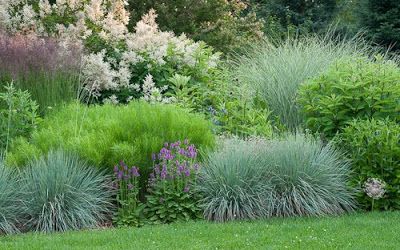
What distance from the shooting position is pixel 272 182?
7.02 m

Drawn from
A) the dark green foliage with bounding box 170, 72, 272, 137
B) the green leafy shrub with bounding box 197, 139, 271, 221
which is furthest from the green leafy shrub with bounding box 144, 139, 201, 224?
the dark green foliage with bounding box 170, 72, 272, 137

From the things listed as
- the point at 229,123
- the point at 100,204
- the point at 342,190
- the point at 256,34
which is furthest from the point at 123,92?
the point at 256,34

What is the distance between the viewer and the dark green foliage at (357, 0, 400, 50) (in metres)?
18.3

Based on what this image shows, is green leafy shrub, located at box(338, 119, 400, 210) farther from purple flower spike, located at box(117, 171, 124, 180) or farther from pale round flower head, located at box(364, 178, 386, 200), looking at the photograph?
purple flower spike, located at box(117, 171, 124, 180)

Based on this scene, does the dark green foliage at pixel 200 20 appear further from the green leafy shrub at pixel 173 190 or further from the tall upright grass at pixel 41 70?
the green leafy shrub at pixel 173 190

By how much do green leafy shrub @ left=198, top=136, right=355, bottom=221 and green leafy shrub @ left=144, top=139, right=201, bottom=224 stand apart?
0.12m

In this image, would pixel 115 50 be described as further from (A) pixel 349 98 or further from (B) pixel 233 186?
(B) pixel 233 186

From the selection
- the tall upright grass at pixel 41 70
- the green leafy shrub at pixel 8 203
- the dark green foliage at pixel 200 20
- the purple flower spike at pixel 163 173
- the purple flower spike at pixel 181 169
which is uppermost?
the dark green foliage at pixel 200 20

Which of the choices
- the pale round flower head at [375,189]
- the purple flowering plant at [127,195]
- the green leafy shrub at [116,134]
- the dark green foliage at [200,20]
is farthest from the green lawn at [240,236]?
the dark green foliage at [200,20]

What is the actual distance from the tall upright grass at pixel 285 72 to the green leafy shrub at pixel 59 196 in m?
3.02

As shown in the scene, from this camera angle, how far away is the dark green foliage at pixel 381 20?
60.1ft

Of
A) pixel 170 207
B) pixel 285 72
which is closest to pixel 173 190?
pixel 170 207

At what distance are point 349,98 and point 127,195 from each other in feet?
8.90

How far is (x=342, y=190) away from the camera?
23.6ft
